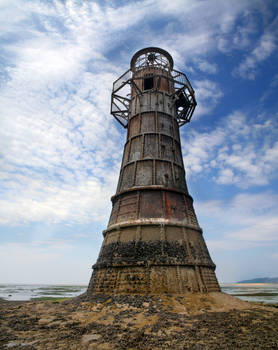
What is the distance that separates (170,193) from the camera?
1114 cm

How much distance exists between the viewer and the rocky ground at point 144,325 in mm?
4680

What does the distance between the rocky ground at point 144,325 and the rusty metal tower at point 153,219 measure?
0.77 meters

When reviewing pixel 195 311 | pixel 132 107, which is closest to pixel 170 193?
pixel 195 311

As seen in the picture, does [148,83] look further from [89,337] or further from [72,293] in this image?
[72,293]

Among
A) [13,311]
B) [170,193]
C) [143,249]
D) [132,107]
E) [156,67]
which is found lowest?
[13,311]

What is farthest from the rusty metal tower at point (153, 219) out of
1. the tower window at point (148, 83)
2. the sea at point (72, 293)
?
the sea at point (72, 293)

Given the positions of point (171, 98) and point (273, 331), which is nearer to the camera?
point (273, 331)

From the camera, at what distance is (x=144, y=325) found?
5809 mm

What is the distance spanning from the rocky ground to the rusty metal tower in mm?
768

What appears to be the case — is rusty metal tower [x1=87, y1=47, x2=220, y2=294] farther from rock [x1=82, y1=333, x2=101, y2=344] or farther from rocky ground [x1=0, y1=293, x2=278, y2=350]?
rock [x1=82, y1=333, x2=101, y2=344]

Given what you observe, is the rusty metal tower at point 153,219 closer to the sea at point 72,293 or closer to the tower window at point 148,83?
the tower window at point 148,83

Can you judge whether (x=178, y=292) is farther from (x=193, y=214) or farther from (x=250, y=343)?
(x=193, y=214)

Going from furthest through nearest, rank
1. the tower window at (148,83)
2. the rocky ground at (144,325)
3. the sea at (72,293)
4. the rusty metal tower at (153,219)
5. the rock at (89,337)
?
the sea at (72,293) → the tower window at (148,83) → the rusty metal tower at (153,219) → the rock at (89,337) → the rocky ground at (144,325)

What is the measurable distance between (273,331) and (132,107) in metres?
14.3
